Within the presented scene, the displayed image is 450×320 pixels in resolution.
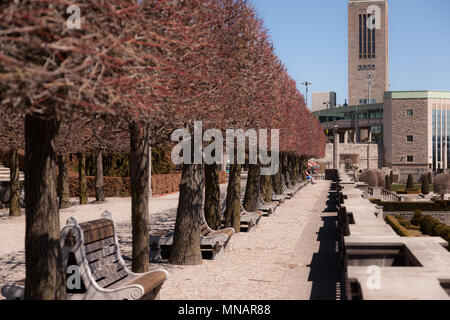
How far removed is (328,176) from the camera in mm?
79812

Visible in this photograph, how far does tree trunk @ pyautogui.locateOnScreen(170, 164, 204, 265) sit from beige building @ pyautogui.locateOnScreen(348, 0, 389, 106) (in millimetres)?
168577

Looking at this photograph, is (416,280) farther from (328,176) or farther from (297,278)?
(328,176)

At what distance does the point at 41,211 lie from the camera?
661cm

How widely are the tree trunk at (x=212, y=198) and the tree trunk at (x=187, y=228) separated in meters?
2.89

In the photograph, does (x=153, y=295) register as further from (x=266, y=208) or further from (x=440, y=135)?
(x=440, y=135)

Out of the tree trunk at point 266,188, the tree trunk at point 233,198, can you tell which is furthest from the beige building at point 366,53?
the tree trunk at point 233,198

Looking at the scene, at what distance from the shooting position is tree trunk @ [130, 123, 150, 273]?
32.7 feet

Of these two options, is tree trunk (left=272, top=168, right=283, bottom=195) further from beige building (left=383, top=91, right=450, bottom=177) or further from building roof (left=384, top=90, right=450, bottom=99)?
building roof (left=384, top=90, right=450, bottom=99)

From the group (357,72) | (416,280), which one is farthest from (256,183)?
(357,72)

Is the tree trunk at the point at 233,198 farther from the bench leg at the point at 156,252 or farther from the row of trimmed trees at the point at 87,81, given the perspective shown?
the row of trimmed trees at the point at 87,81

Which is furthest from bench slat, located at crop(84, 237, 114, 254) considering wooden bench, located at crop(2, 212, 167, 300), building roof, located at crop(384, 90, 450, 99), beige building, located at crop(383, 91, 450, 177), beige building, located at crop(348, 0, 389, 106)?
beige building, located at crop(348, 0, 389, 106)

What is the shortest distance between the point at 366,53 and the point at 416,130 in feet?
265

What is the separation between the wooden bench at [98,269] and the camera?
24.7 feet

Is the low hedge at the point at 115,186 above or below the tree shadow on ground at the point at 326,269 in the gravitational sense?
above
